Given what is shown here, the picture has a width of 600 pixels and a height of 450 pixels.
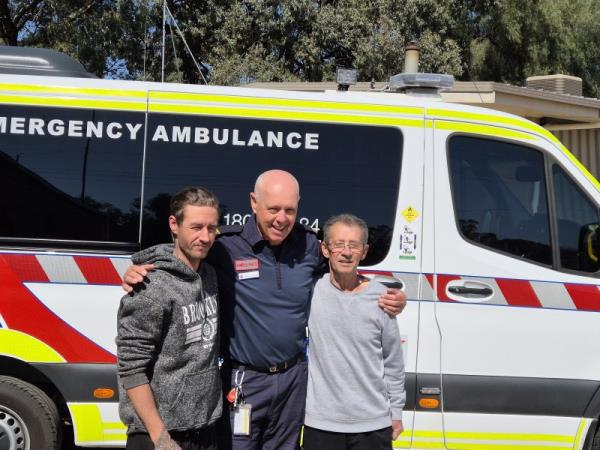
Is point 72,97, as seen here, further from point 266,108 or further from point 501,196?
point 501,196

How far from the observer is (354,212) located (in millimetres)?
3973

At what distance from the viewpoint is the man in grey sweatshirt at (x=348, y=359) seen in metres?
2.66

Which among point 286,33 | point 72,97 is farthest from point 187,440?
point 286,33

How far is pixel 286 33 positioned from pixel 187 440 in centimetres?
1555

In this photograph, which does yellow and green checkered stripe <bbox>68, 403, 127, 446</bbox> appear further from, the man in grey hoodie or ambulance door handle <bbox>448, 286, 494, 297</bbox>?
ambulance door handle <bbox>448, 286, 494, 297</bbox>

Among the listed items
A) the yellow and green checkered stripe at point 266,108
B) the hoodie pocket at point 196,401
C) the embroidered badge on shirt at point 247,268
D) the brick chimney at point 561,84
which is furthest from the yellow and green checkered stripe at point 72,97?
the brick chimney at point 561,84

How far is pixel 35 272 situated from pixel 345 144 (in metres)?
1.81

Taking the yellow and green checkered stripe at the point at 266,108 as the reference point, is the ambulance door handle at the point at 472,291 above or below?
below

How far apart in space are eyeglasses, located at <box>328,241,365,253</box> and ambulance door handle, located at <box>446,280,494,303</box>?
142 cm

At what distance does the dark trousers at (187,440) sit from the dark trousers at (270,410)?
0.11 metres

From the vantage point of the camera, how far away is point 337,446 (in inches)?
105

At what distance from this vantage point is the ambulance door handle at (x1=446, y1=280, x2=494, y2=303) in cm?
395

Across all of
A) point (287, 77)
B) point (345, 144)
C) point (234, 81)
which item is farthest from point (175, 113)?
point (287, 77)

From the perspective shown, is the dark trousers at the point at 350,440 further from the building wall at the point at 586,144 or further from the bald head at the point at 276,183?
the building wall at the point at 586,144
